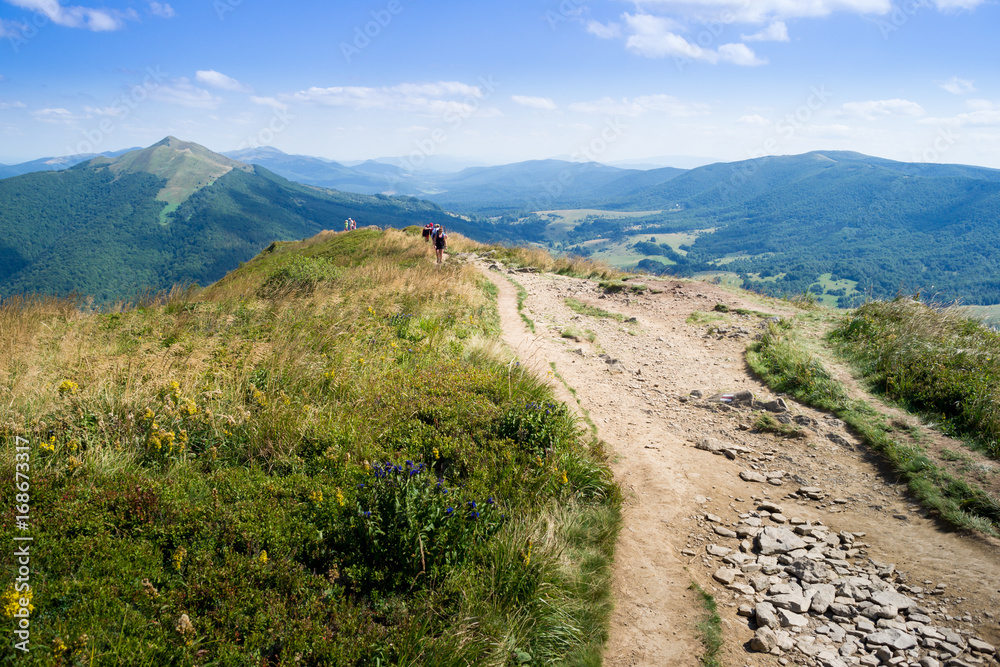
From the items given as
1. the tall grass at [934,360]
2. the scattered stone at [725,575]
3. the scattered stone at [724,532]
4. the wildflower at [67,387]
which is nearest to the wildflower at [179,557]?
the wildflower at [67,387]

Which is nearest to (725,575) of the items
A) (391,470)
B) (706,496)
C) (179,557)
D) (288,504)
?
(706,496)

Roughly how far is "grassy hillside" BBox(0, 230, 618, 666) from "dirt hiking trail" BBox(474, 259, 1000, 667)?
1.63ft

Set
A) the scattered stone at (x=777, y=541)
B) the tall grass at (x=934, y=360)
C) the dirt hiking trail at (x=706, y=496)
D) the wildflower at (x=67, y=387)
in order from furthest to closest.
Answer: the tall grass at (x=934, y=360), the scattered stone at (x=777, y=541), the wildflower at (x=67, y=387), the dirt hiking trail at (x=706, y=496)

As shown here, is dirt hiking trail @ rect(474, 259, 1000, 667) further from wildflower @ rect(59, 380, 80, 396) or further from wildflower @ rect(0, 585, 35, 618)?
wildflower @ rect(59, 380, 80, 396)

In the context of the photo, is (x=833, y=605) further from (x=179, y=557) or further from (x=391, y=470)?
(x=179, y=557)

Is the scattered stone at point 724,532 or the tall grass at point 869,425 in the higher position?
the tall grass at point 869,425

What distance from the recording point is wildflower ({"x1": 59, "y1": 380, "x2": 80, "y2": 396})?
480cm

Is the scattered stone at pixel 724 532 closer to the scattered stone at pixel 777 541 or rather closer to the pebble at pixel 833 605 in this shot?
the pebble at pixel 833 605

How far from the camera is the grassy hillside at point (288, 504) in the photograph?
121 inches

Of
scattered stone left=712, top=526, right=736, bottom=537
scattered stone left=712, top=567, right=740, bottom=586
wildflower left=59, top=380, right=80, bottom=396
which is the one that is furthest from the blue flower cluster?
scattered stone left=712, top=526, right=736, bottom=537

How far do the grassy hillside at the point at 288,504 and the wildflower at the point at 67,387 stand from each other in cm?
4

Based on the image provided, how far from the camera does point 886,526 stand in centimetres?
529

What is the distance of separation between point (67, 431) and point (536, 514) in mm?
4645

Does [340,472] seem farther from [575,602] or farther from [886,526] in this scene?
[886,526]
